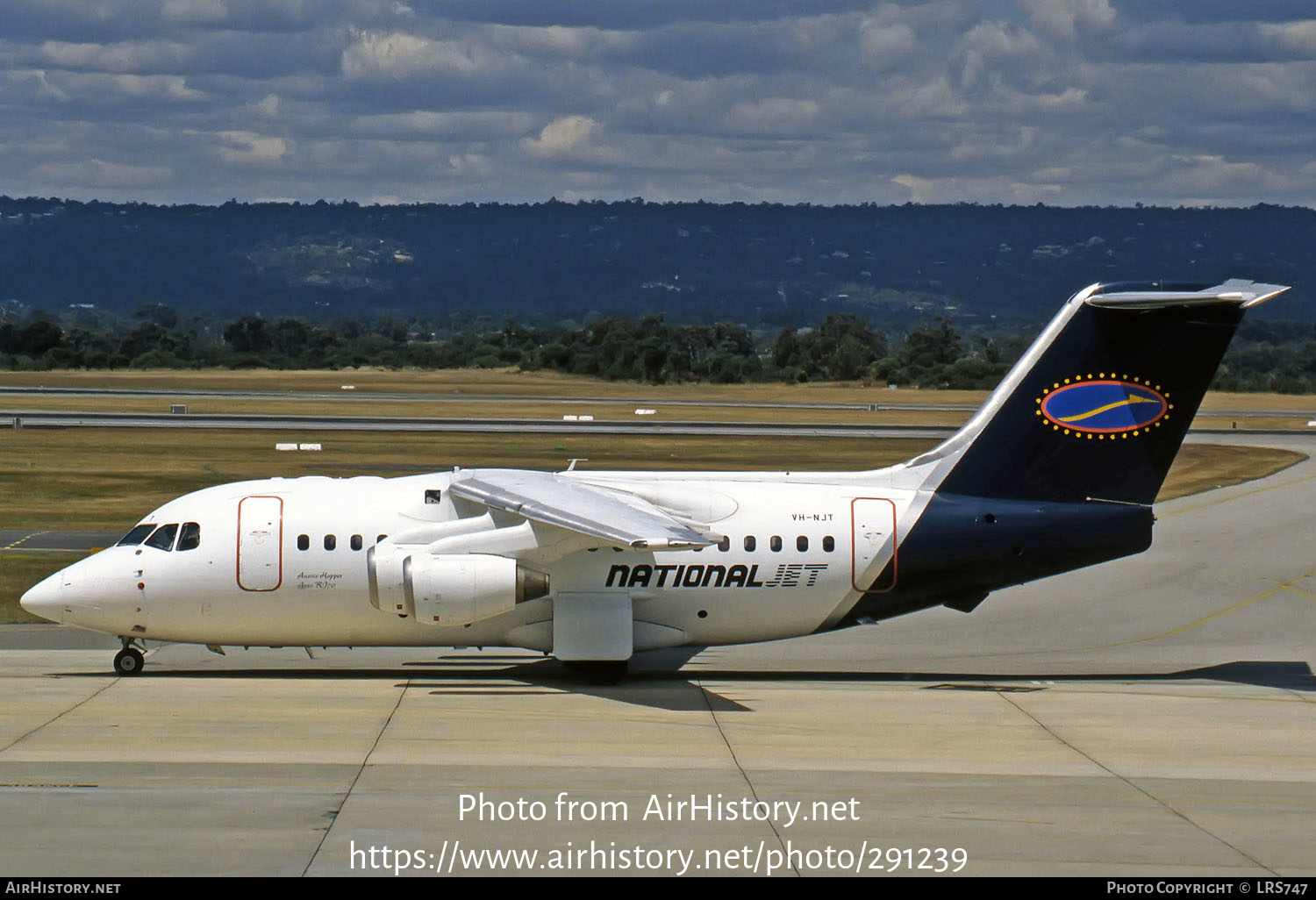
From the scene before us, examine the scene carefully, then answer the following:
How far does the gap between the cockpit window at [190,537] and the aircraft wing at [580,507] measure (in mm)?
4106

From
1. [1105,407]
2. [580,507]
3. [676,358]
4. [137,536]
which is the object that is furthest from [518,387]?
[580,507]

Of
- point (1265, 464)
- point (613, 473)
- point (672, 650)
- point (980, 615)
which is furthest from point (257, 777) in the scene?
point (1265, 464)

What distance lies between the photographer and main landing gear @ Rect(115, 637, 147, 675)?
25.8 meters

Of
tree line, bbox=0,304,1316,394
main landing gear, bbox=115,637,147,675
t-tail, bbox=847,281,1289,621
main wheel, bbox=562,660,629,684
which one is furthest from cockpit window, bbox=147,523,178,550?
tree line, bbox=0,304,1316,394

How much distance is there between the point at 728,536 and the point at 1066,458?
558 centimetres

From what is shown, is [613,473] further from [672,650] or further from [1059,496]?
[1059,496]

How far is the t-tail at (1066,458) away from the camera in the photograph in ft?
84.3

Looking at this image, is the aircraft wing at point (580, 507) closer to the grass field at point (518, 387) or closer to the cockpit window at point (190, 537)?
the cockpit window at point (190, 537)

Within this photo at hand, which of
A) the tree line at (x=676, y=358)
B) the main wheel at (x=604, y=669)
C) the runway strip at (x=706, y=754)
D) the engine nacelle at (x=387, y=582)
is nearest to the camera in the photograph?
the runway strip at (x=706, y=754)

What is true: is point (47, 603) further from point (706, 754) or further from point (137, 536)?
point (706, 754)

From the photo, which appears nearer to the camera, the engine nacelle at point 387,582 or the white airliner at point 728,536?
the engine nacelle at point 387,582

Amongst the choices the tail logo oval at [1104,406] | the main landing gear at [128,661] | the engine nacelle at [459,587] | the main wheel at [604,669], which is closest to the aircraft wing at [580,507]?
the engine nacelle at [459,587]

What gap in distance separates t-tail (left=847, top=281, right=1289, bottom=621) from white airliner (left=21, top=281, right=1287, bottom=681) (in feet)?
0.10

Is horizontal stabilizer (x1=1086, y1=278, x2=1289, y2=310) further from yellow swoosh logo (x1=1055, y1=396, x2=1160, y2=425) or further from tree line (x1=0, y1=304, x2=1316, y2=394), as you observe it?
tree line (x1=0, y1=304, x2=1316, y2=394)
